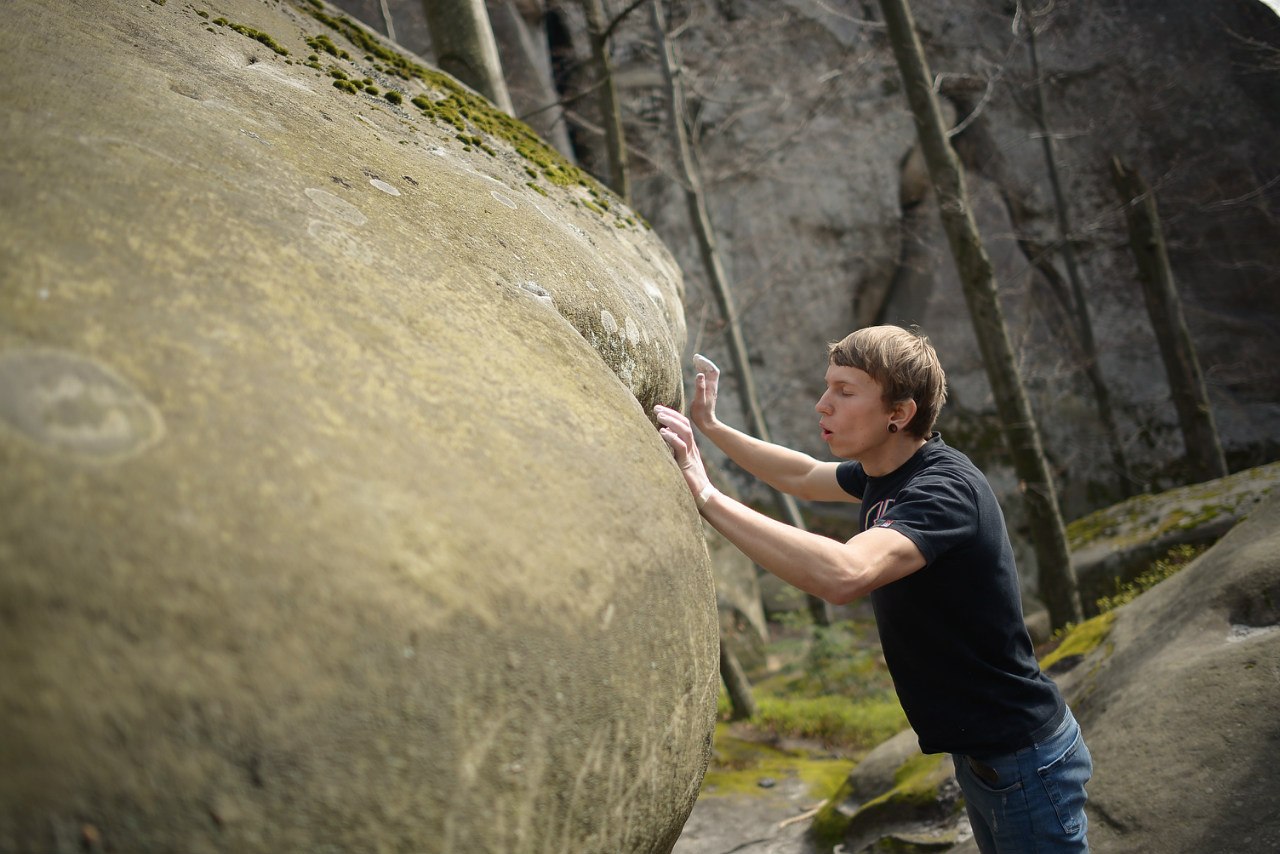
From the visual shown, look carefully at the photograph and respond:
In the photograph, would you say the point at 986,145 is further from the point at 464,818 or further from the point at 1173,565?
the point at 464,818

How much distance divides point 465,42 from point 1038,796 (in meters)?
4.32

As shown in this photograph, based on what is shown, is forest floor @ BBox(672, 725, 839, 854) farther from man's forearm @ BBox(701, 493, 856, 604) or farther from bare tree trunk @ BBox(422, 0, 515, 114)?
bare tree trunk @ BBox(422, 0, 515, 114)

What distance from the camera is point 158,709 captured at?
91cm

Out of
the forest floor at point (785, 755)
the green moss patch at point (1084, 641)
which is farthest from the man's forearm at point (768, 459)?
the forest floor at point (785, 755)

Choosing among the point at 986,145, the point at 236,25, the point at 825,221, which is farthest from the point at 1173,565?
the point at 986,145

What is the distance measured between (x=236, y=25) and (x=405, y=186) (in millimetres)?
792

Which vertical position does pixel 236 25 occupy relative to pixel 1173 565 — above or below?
above

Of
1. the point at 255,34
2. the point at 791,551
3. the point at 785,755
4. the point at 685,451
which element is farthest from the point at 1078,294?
the point at 255,34

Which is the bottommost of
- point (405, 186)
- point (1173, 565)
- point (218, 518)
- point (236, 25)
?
point (1173, 565)

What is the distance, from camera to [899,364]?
89.0 inches

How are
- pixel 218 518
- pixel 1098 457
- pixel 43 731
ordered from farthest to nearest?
1. pixel 1098 457
2. pixel 218 518
3. pixel 43 731

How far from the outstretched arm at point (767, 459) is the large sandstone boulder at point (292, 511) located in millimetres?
987

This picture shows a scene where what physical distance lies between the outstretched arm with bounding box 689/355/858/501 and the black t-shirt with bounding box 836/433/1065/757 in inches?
25.9

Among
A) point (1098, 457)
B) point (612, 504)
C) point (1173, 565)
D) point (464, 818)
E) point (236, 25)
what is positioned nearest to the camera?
point (464, 818)
